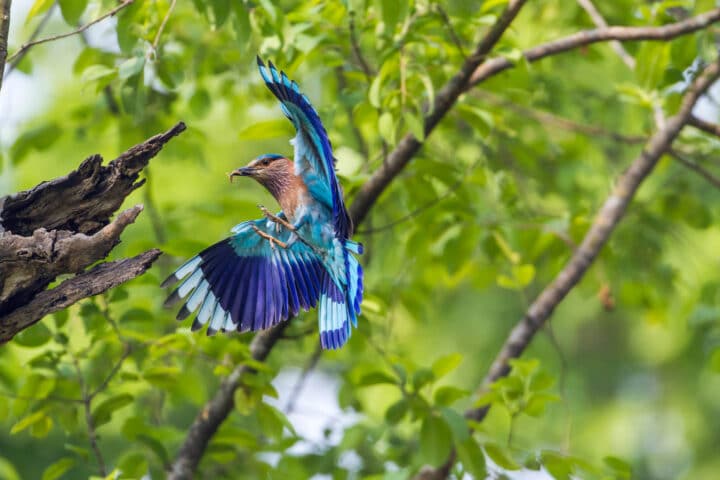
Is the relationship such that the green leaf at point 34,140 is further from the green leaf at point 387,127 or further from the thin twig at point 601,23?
the thin twig at point 601,23

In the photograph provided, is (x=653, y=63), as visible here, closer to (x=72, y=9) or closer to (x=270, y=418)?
(x=270, y=418)

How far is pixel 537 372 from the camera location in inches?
158

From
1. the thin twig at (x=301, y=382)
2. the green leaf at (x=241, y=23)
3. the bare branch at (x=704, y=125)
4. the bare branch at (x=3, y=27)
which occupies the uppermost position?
the bare branch at (x=3, y=27)

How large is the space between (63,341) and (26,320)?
1.26 meters

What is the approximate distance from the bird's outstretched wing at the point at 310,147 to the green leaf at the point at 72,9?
1021mm

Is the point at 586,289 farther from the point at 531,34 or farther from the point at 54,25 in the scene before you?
the point at 54,25

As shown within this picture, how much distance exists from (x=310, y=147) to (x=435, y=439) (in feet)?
4.90

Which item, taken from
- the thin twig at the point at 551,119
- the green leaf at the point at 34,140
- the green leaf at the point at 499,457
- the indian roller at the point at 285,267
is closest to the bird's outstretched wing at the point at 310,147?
the indian roller at the point at 285,267

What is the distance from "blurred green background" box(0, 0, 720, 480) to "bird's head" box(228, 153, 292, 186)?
0.32 meters

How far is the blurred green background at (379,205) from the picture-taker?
3.90 meters

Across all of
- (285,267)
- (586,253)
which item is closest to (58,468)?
(285,267)

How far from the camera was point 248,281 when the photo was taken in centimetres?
361

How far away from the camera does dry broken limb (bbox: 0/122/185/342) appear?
8.48 feet

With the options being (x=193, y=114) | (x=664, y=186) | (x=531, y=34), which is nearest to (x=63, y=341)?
(x=193, y=114)
